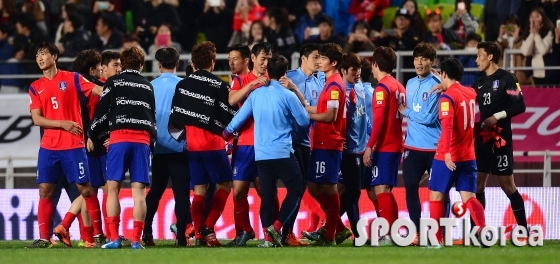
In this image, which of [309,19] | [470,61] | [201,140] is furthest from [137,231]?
[309,19]

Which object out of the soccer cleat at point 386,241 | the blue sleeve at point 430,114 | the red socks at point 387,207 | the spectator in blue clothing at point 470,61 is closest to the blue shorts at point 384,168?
the red socks at point 387,207

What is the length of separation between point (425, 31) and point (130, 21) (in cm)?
577

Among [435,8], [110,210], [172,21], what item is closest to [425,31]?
[435,8]

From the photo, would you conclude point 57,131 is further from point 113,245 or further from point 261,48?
point 261,48

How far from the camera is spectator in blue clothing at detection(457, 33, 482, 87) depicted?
1828 cm

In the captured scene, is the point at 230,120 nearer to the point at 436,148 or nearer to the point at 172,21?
the point at 436,148

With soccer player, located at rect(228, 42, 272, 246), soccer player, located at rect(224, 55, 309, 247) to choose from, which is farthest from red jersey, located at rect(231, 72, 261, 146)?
soccer player, located at rect(224, 55, 309, 247)

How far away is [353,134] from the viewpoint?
1395cm

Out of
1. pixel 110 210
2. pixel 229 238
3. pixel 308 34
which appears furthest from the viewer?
pixel 308 34

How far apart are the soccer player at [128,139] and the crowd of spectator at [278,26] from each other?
6.83 metres

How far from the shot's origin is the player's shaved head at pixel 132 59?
12.7 meters

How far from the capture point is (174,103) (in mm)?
13195

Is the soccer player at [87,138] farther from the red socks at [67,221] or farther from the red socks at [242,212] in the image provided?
the red socks at [242,212]

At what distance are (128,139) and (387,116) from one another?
3.00 meters
